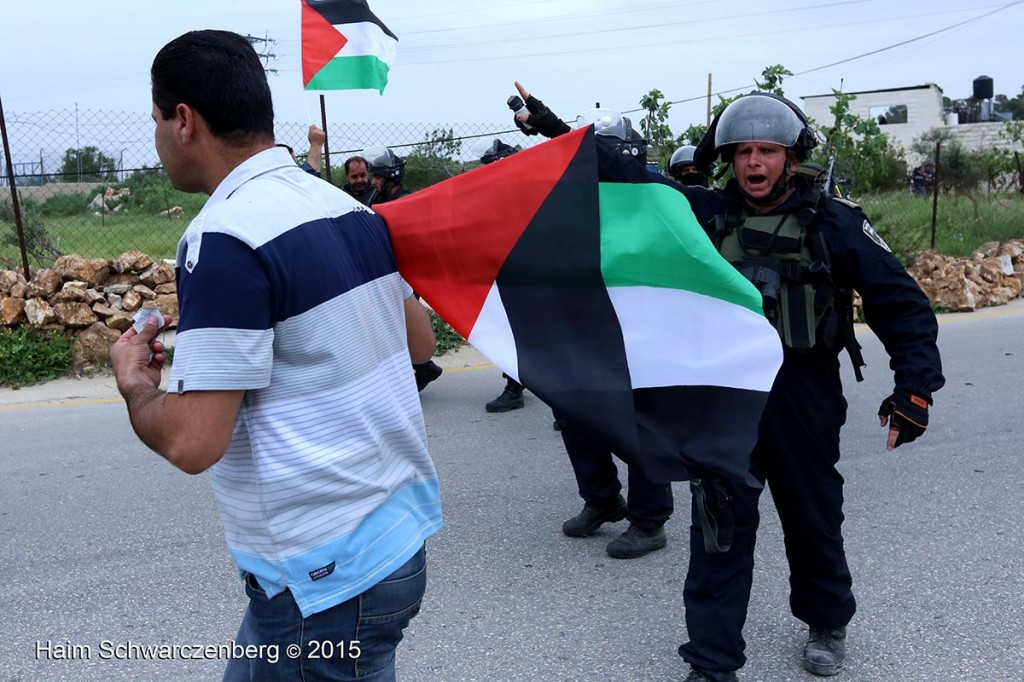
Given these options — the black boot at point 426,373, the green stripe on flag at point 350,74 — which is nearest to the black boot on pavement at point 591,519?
the black boot at point 426,373

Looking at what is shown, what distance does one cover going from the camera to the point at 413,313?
88.0 inches

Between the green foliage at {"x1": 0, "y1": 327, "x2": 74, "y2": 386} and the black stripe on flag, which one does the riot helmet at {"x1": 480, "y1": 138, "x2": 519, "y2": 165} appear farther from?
the green foliage at {"x1": 0, "y1": 327, "x2": 74, "y2": 386}

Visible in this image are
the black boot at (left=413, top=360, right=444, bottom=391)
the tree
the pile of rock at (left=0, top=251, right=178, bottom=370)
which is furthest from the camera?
the tree

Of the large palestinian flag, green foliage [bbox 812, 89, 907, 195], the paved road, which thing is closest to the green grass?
green foliage [bbox 812, 89, 907, 195]

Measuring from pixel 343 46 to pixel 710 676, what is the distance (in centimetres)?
517

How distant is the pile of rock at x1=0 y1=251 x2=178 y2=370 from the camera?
8.75m

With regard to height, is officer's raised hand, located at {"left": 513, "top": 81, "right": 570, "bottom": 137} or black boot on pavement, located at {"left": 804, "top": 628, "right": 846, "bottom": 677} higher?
officer's raised hand, located at {"left": 513, "top": 81, "right": 570, "bottom": 137}

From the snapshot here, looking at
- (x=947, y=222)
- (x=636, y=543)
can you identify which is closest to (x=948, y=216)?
(x=947, y=222)

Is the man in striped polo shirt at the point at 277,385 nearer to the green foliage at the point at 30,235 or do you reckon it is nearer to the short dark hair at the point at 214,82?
the short dark hair at the point at 214,82

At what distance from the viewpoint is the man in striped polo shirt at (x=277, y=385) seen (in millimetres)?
1688

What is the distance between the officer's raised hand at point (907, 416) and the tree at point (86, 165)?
881cm

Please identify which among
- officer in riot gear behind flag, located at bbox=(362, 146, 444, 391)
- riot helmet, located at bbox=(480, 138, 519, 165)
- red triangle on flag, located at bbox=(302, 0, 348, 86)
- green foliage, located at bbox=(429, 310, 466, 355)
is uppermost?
red triangle on flag, located at bbox=(302, 0, 348, 86)

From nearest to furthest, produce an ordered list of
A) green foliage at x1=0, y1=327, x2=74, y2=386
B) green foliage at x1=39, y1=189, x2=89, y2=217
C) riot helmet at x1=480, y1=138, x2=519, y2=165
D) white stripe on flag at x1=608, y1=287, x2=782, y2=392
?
1. white stripe on flag at x1=608, y1=287, x2=782, y2=392
2. riot helmet at x1=480, y1=138, x2=519, y2=165
3. green foliage at x1=0, y1=327, x2=74, y2=386
4. green foliage at x1=39, y1=189, x2=89, y2=217

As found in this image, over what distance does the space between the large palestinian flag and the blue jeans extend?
1.89 feet
